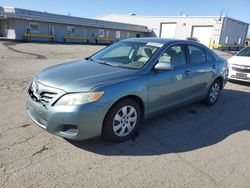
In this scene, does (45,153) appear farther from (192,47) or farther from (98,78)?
(192,47)

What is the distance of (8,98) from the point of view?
538cm

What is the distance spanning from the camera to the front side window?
4250 mm

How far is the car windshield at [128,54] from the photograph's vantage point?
4.07 metres

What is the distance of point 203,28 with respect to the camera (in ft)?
131

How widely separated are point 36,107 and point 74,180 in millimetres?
1198

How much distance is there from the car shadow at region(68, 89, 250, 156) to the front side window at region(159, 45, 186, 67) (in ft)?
3.87

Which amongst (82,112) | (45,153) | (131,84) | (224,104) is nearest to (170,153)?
(131,84)

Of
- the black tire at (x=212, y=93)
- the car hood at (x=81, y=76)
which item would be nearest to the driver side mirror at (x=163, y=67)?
the car hood at (x=81, y=76)

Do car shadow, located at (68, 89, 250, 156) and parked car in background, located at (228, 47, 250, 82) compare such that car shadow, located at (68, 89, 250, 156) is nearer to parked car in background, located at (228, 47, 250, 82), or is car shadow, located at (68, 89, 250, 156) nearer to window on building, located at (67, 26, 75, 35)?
parked car in background, located at (228, 47, 250, 82)

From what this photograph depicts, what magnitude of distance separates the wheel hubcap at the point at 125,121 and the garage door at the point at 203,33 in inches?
1524

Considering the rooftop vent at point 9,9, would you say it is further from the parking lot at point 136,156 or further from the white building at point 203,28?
the white building at point 203,28

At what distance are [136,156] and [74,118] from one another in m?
1.06

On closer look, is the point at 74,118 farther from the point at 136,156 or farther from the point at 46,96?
the point at 136,156

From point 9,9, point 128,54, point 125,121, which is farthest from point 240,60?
point 9,9
